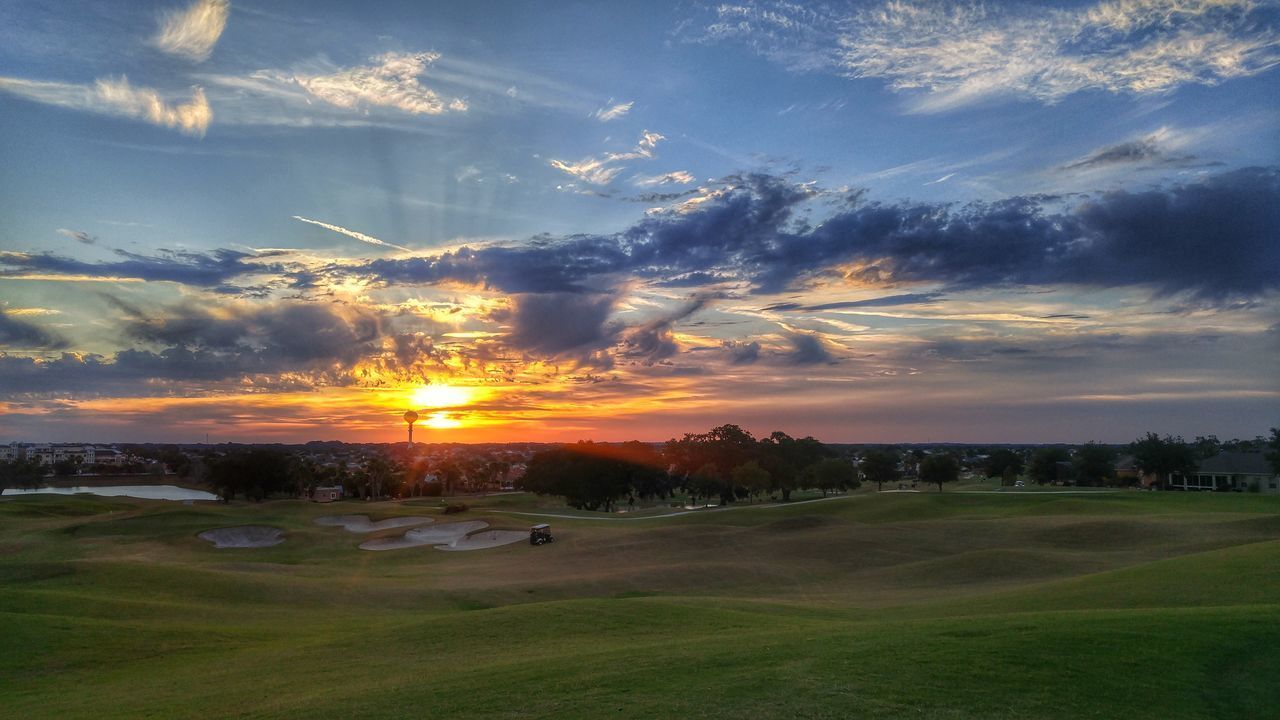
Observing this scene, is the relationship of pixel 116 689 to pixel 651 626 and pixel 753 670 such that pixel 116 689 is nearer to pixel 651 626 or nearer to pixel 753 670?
pixel 651 626

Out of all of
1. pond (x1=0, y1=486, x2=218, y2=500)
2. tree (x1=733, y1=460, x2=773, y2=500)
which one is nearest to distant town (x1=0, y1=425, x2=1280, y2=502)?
tree (x1=733, y1=460, x2=773, y2=500)

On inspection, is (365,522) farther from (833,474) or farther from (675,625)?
(675,625)

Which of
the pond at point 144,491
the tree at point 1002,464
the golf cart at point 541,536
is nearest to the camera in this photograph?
the golf cart at point 541,536

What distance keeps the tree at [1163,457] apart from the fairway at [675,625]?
200ft

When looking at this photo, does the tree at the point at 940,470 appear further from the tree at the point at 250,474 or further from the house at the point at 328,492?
the house at the point at 328,492

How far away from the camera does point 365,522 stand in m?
70.6

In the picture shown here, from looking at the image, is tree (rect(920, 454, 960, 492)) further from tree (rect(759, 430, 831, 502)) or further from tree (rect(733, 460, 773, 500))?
tree (rect(733, 460, 773, 500))

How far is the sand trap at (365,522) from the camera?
67.5 metres

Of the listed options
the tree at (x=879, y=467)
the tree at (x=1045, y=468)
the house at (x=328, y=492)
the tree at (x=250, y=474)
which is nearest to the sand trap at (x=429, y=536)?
the tree at (x=250, y=474)

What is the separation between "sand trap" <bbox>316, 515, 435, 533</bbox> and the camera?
221ft

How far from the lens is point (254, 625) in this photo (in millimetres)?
26641

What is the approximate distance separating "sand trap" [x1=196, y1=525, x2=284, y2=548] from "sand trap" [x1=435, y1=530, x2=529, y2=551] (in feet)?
41.2

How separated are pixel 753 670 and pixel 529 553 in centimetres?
3751

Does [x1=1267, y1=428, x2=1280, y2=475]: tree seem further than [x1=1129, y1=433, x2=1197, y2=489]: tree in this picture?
No
